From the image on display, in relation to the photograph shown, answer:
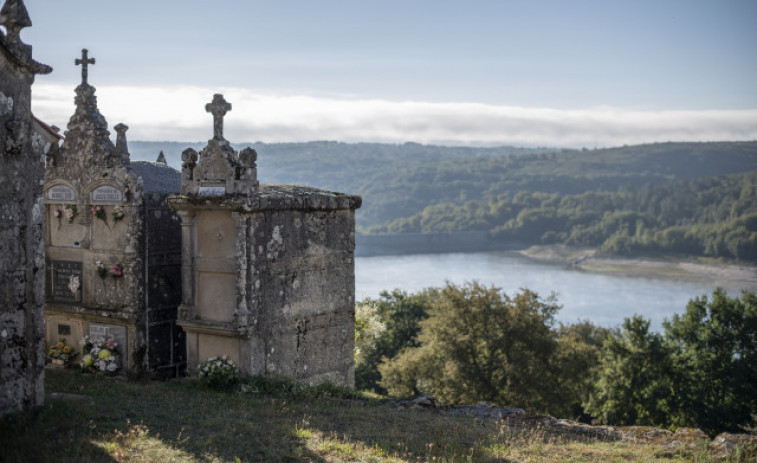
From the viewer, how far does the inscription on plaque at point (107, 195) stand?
13935mm

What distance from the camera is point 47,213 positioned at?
14727mm

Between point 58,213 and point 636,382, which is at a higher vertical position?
point 58,213

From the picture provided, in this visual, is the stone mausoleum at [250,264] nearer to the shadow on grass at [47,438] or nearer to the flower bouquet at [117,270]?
the flower bouquet at [117,270]

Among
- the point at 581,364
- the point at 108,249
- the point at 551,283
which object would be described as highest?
the point at 108,249

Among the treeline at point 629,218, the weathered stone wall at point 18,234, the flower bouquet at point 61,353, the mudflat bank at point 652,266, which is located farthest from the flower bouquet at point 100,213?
the treeline at point 629,218

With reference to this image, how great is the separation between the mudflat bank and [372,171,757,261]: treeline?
10.6 ft

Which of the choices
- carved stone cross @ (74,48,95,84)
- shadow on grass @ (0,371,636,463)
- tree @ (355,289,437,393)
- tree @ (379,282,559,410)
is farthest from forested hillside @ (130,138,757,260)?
shadow on grass @ (0,371,636,463)

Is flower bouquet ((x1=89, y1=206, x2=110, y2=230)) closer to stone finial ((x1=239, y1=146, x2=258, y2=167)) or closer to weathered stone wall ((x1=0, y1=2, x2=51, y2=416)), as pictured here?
stone finial ((x1=239, y1=146, x2=258, y2=167))

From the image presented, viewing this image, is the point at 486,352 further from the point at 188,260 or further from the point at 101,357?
the point at 188,260

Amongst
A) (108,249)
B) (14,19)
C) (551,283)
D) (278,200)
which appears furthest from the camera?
(551,283)

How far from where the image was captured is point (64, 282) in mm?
14719

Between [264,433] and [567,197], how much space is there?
504 ft

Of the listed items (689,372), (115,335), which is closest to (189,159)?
(115,335)

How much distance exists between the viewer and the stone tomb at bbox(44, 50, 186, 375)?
14.0 meters
